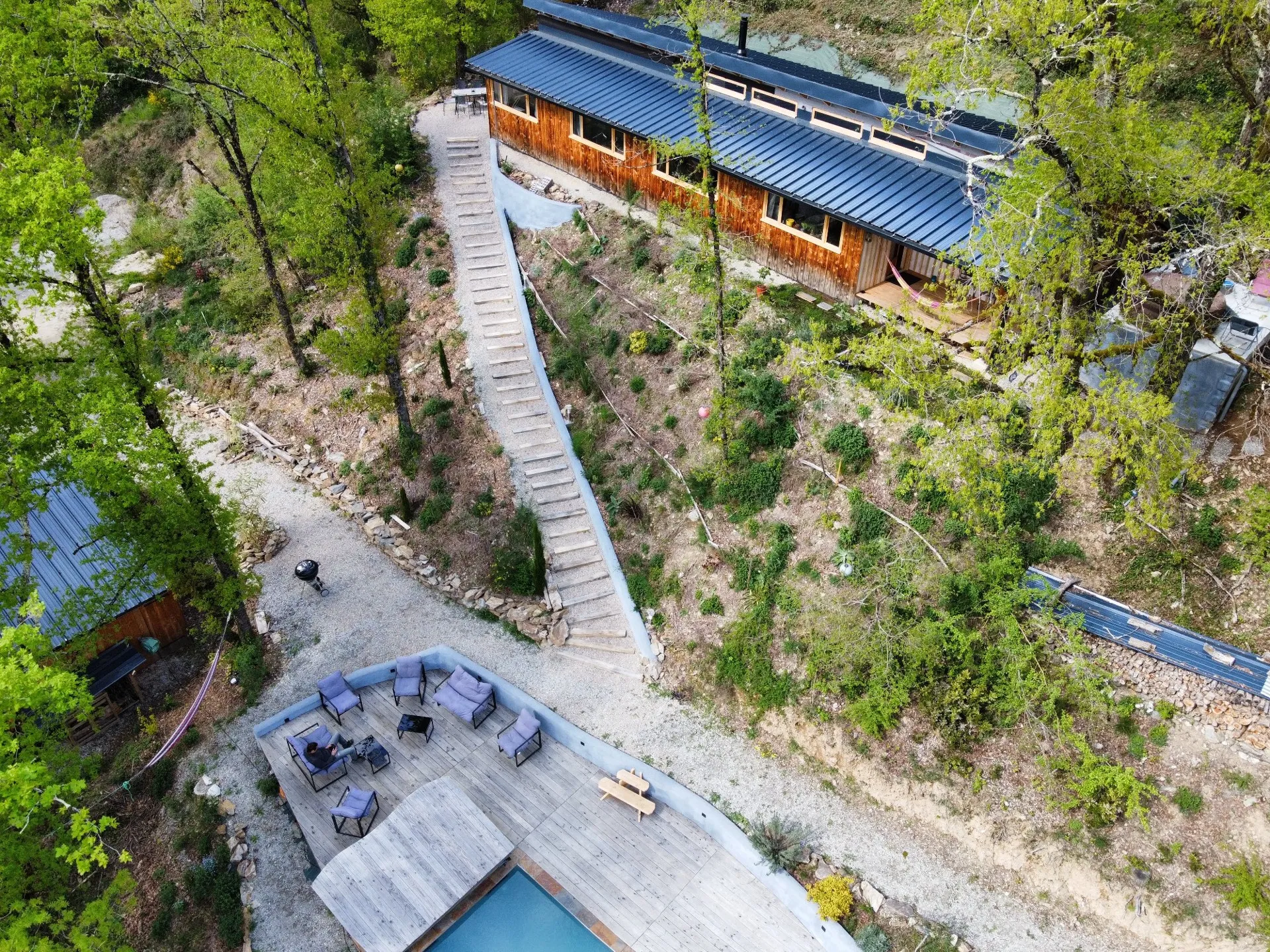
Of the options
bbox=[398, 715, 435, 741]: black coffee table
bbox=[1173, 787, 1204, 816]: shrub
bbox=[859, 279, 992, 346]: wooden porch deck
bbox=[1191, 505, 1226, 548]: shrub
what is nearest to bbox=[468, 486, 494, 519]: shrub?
bbox=[398, 715, 435, 741]: black coffee table

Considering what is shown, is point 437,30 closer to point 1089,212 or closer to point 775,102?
point 775,102

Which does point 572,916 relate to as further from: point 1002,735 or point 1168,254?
point 1168,254

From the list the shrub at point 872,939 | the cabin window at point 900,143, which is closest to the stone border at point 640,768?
the shrub at point 872,939

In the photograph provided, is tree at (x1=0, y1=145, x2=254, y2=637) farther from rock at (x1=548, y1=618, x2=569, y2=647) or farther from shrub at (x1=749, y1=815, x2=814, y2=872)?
shrub at (x1=749, y1=815, x2=814, y2=872)

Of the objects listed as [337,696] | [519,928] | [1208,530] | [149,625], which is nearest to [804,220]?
[1208,530]

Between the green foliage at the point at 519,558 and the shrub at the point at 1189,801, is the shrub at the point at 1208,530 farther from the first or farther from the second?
the green foliage at the point at 519,558

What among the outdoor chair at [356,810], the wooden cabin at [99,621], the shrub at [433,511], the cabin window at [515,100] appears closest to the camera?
the outdoor chair at [356,810]

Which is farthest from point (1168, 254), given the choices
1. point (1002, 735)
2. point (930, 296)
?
point (1002, 735)
